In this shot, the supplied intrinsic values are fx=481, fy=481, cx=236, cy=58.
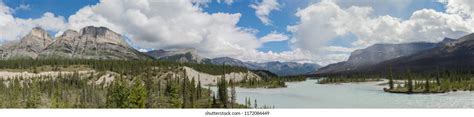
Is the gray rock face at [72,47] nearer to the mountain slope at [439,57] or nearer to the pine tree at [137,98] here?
the mountain slope at [439,57]

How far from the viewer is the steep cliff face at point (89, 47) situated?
10606cm

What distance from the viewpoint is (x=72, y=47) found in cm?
11019

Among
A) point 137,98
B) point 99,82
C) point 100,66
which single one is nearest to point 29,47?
point 100,66

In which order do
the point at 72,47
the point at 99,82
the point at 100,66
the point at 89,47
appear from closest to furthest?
the point at 99,82 < the point at 100,66 < the point at 89,47 < the point at 72,47

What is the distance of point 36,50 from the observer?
105125 millimetres

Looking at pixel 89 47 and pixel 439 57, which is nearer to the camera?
pixel 439 57

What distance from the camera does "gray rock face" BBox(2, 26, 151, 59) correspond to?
104375mm

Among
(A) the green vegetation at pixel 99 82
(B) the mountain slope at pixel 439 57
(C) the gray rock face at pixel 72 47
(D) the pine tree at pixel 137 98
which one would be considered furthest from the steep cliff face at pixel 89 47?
(D) the pine tree at pixel 137 98

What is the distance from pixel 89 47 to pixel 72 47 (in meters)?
5.29

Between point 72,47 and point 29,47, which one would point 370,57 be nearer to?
point 72,47

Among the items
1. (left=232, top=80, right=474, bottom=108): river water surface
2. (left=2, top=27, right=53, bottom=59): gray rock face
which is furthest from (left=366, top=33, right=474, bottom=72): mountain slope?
(left=2, top=27, right=53, bottom=59): gray rock face

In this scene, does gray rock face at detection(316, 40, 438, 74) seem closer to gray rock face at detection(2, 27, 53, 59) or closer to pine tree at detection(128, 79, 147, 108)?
gray rock face at detection(2, 27, 53, 59)
